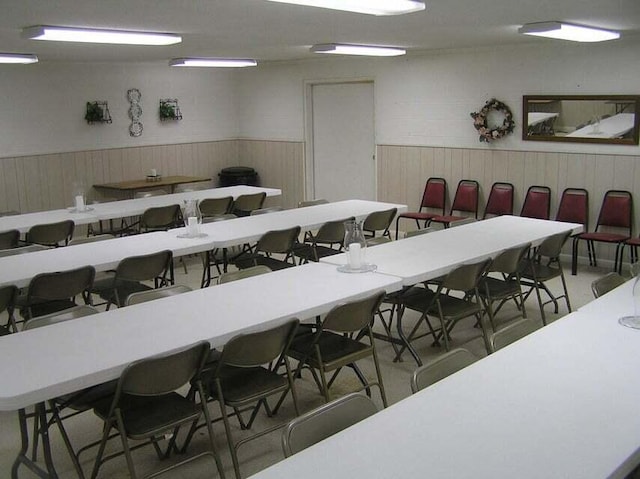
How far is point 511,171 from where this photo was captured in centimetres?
853

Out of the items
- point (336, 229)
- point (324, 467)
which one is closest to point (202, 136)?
point (336, 229)

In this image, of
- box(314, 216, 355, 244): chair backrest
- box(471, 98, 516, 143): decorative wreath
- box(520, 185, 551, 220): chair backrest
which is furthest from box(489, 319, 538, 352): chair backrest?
box(471, 98, 516, 143): decorative wreath

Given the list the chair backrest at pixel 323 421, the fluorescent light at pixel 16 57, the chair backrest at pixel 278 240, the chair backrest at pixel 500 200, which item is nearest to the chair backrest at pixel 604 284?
the chair backrest at pixel 323 421

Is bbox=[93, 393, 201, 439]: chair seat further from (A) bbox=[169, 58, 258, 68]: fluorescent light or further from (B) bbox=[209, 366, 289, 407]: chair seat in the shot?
(A) bbox=[169, 58, 258, 68]: fluorescent light

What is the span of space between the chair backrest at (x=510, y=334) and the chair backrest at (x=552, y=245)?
220 cm

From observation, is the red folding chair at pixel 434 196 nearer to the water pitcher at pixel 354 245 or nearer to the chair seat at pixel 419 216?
the chair seat at pixel 419 216

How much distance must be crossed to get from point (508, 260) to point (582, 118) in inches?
137

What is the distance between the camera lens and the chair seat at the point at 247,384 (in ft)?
11.2

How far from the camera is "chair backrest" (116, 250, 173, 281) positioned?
4.98 m

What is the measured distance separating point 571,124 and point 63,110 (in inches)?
268

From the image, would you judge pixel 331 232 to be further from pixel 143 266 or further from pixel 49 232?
pixel 49 232

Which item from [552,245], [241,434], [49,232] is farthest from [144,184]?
[241,434]

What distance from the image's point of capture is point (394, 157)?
9797mm

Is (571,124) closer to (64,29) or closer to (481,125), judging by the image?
(481,125)
